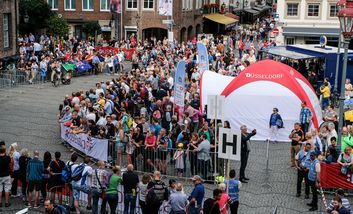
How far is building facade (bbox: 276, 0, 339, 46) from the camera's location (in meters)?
52.2

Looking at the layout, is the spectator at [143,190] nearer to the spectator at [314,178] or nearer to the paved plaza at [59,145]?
the paved plaza at [59,145]

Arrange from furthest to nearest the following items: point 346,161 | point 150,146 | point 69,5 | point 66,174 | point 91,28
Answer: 1. point 69,5
2. point 91,28
3. point 150,146
4. point 346,161
5. point 66,174

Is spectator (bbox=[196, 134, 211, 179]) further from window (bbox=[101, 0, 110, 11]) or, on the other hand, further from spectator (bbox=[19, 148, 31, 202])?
window (bbox=[101, 0, 110, 11])

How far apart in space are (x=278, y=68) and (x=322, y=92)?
587 centimetres

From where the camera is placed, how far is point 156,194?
13.7m

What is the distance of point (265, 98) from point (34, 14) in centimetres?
2758

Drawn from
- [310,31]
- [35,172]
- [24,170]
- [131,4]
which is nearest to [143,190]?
[35,172]

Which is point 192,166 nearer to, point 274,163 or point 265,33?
point 274,163

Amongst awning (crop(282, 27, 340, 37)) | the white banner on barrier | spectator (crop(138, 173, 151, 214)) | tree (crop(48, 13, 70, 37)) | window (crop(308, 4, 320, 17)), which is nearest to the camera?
spectator (crop(138, 173, 151, 214))

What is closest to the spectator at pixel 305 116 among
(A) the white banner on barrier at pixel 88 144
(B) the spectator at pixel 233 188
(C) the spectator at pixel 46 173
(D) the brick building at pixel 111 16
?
(A) the white banner on barrier at pixel 88 144

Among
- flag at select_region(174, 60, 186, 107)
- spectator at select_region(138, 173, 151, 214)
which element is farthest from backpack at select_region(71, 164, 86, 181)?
flag at select_region(174, 60, 186, 107)

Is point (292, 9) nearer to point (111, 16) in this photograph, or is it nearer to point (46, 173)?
point (111, 16)

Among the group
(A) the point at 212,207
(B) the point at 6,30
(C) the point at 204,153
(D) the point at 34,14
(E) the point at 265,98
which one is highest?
(D) the point at 34,14

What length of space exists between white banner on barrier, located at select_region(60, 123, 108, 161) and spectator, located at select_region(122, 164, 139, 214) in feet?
14.4
